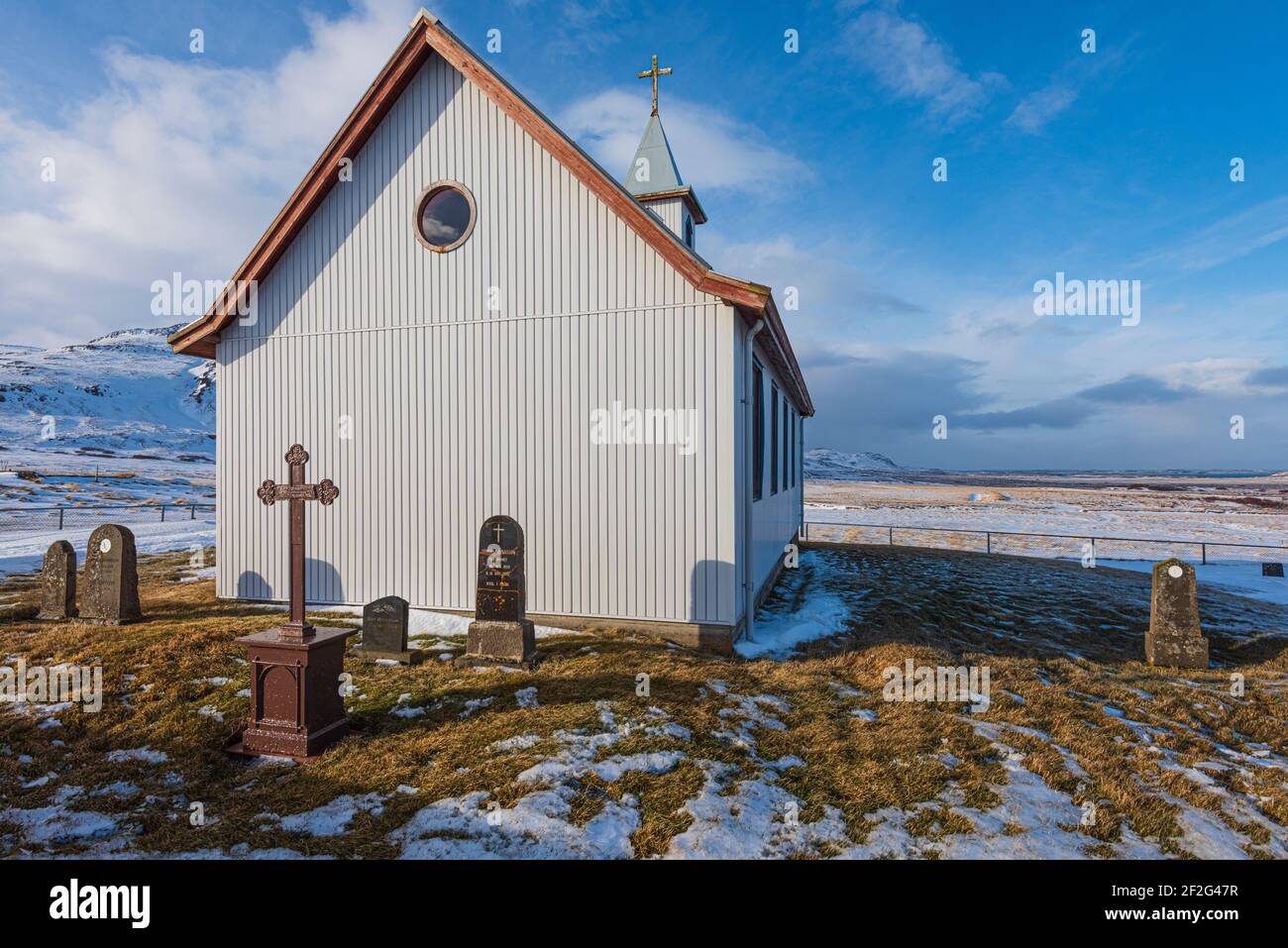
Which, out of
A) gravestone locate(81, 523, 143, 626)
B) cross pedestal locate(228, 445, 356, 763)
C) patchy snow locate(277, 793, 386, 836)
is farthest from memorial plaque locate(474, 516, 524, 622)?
gravestone locate(81, 523, 143, 626)

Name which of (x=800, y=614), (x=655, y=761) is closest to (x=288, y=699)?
(x=655, y=761)

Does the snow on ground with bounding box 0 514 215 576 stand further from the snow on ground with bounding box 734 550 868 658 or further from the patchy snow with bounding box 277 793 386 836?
the snow on ground with bounding box 734 550 868 658

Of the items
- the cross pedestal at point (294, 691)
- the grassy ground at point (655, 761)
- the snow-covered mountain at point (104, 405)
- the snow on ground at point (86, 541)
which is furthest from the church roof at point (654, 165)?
the snow-covered mountain at point (104, 405)

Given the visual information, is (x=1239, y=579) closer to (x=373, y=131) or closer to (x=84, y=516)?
(x=373, y=131)

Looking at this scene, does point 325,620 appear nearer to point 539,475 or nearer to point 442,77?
point 539,475

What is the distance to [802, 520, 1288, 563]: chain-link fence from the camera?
23.0m

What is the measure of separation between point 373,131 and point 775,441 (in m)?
9.27

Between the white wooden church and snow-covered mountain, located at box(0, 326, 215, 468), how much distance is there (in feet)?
207

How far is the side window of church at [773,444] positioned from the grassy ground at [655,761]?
15.8 feet

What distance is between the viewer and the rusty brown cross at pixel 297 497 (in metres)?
5.86

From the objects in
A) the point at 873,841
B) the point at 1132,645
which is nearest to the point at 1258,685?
the point at 1132,645

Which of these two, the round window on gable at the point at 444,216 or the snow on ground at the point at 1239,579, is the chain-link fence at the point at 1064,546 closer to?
the snow on ground at the point at 1239,579

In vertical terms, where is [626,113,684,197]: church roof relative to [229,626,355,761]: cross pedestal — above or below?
above

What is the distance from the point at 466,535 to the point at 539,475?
152 centimetres
